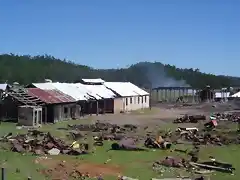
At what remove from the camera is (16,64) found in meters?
171

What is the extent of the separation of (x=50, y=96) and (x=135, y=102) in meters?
28.7

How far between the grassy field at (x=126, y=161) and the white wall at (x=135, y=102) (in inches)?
1577

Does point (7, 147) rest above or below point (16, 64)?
below

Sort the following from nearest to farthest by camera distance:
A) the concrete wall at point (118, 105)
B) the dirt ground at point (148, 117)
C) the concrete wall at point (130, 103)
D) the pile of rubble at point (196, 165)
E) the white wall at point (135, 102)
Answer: the pile of rubble at point (196, 165)
the dirt ground at point (148, 117)
the concrete wall at point (118, 105)
the concrete wall at point (130, 103)
the white wall at point (135, 102)

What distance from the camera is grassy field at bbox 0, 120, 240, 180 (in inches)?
869

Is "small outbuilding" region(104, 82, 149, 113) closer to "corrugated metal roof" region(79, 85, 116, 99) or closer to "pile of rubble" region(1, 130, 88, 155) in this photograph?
"corrugated metal roof" region(79, 85, 116, 99)

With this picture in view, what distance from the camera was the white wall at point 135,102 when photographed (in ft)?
242

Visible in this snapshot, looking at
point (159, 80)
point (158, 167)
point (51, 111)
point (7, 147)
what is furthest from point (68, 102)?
point (159, 80)

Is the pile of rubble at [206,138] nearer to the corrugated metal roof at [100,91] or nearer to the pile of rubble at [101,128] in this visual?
the pile of rubble at [101,128]

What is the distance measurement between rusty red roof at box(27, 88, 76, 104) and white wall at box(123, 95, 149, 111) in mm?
18675

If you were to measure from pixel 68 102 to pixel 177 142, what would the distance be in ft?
70.1

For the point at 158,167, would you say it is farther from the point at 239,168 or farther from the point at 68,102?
the point at 68,102

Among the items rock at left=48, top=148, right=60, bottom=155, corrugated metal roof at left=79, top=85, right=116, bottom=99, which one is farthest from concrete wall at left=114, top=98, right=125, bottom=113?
rock at left=48, top=148, right=60, bottom=155

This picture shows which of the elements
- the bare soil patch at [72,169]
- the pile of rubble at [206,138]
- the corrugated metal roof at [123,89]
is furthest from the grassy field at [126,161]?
the corrugated metal roof at [123,89]
